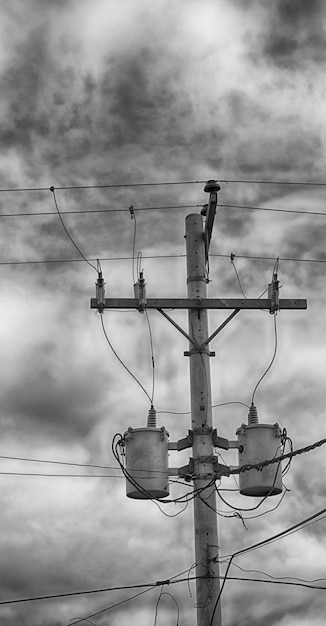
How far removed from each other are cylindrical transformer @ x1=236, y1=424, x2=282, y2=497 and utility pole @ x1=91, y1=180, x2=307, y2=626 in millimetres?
16

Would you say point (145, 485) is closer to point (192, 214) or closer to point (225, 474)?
point (225, 474)

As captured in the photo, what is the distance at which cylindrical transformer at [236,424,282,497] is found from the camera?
48.6 feet

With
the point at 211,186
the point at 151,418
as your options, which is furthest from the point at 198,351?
the point at 211,186

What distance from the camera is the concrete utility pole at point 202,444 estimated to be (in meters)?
14.3

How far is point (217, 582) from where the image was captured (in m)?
14.4

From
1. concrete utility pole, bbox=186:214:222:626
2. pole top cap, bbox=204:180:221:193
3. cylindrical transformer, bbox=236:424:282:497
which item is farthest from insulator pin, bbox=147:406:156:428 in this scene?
pole top cap, bbox=204:180:221:193

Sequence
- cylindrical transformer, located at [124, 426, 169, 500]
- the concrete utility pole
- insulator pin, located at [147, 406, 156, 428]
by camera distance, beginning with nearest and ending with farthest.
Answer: the concrete utility pole, cylindrical transformer, located at [124, 426, 169, 500], insulator pin, located at [147, 406, 156, 428]

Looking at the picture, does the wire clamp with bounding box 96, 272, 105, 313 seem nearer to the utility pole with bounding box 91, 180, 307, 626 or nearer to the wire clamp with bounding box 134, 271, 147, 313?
the utility pole with bounding box 91, 180, 307, 626

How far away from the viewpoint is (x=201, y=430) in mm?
14930

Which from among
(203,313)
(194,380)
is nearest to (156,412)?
(194,380)

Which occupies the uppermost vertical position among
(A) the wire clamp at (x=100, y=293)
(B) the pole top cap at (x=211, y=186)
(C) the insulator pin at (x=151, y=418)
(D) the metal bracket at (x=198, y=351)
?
(B) the pole top cap at (x=211, y=186)

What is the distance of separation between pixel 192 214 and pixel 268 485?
4.63 metres

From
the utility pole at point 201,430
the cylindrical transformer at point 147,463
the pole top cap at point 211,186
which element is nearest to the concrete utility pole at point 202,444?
the utility pole at point 201,430

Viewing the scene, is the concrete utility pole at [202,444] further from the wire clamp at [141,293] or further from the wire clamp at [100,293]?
the wire clamp at [100,293]
